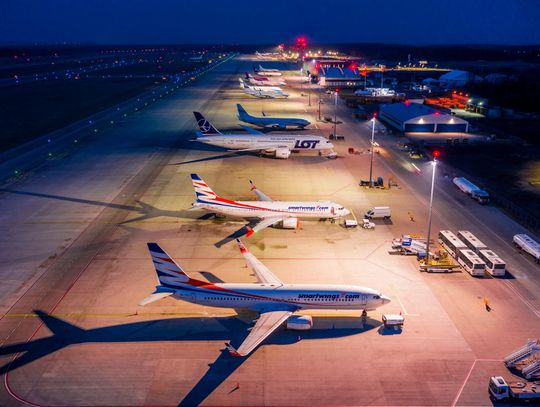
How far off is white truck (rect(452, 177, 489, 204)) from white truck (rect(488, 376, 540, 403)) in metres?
39.7

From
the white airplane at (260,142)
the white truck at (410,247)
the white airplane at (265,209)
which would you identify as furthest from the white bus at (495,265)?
the white airplane at (260,142)

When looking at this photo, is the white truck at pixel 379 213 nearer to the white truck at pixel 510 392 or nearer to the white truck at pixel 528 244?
the white truck at pixel 528 244

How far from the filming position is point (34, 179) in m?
75.1

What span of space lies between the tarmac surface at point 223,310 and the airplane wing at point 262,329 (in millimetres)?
1981

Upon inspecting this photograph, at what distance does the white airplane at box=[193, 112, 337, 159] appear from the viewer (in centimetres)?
8950

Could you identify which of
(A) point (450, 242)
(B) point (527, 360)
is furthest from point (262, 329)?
(A) point (450, 242)

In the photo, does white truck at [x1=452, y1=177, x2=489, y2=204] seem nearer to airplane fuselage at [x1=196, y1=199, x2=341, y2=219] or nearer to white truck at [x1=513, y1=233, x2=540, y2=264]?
white truck at [x1=513, y1=233, x2=540, y2=264]

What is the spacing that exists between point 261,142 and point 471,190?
1654 inches

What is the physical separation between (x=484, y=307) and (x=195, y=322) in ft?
85.7

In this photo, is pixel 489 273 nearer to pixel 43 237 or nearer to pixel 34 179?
pixel 43 237

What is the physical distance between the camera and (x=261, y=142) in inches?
3558

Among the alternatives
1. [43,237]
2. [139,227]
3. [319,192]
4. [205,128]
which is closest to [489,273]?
[319,192]

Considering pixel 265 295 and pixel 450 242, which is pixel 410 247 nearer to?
pixel 450 242

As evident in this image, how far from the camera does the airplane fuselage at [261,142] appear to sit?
295 ft
